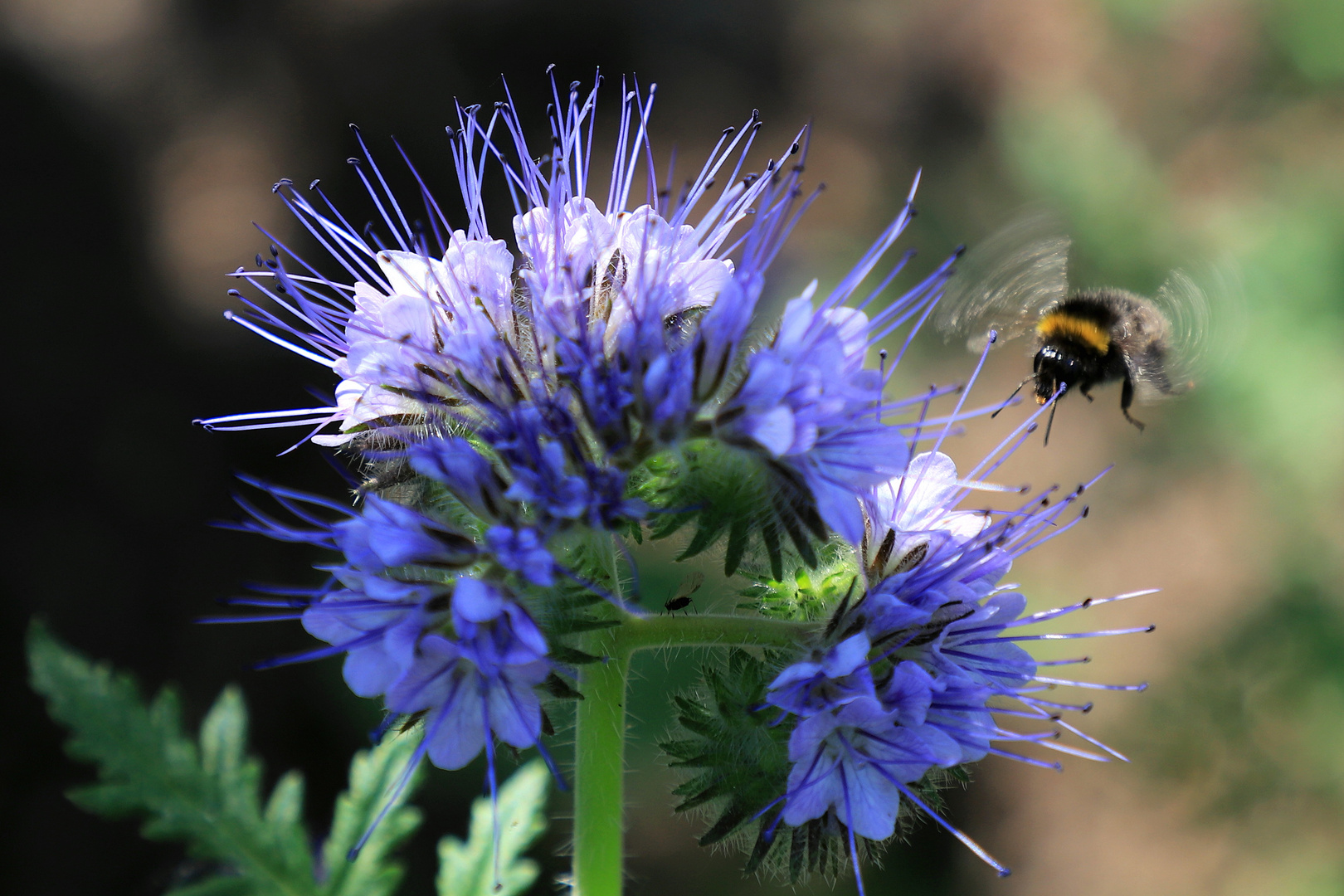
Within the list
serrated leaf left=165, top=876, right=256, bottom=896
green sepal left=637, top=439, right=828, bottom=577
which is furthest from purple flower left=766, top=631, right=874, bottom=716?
serrated leaf left=165, top=876, right=256, bottom=896

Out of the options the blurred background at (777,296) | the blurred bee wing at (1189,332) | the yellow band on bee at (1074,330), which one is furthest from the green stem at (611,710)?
the blurred background at (777,296)

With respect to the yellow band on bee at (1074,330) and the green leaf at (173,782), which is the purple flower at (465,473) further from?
the yellow band on bee at (1074,330)

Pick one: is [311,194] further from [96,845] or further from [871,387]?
[871,387]

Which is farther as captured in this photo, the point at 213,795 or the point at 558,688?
the point at 213,795

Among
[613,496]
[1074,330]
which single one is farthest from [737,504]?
[1074,330]

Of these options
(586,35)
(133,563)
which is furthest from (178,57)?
(133,563)

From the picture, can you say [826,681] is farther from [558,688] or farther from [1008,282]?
[1008,282]
